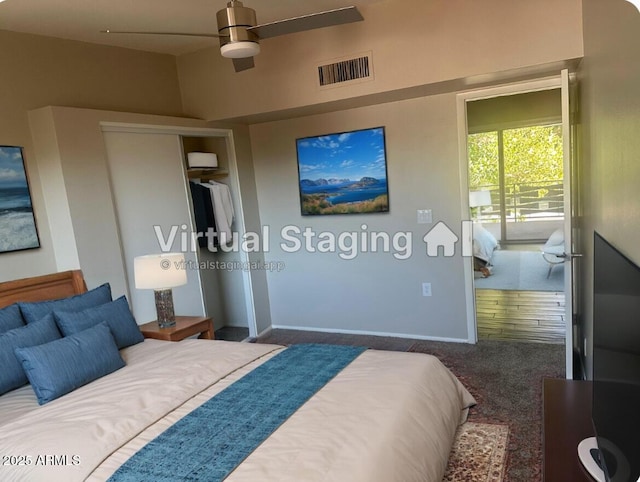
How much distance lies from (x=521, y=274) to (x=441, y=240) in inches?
85.0

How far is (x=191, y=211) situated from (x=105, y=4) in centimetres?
169

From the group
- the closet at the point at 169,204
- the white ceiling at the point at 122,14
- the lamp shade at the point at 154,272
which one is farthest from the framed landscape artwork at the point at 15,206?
the white ceiling at the point at 122,14

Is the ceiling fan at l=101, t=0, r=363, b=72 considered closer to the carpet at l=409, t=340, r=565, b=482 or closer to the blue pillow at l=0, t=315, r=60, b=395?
the blue pillow at l=0, t=315, r=60, b=395

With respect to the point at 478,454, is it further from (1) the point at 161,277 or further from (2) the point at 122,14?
(2) the point at 122,14

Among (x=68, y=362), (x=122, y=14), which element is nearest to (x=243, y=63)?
(x=122, y=14)

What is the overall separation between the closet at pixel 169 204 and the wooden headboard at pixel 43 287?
0.41 meters

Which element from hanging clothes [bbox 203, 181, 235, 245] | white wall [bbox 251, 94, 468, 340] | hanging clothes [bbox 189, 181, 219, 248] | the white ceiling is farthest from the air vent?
hanging clothes [bbox 189, 181, 219, 248]

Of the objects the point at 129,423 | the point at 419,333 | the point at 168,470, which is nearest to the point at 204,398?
the point at 129,423

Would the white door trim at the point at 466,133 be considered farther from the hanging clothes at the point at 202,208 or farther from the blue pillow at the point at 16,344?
A: the blue pillow at the point at 16,344

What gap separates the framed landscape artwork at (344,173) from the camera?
153 inches

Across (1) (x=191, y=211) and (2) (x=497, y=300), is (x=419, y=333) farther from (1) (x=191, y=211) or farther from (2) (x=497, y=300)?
(1) (x=191, y=211)

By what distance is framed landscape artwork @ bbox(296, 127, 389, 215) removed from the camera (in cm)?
388

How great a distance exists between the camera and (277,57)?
3594 millimetres

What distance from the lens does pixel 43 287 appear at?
2865 mm
